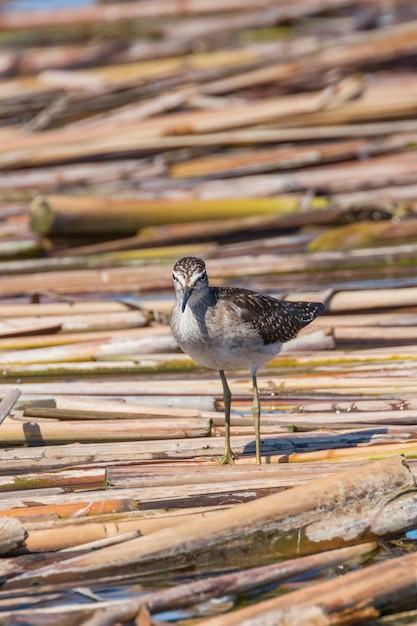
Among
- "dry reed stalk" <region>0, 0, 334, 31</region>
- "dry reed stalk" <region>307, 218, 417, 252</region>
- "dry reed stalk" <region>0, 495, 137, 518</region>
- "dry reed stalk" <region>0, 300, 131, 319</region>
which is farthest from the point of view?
"dry reed stalk" <region>0, 0, 334, 31</region>

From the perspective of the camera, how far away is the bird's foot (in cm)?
647

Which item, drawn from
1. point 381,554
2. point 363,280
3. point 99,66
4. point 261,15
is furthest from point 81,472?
point 261,15

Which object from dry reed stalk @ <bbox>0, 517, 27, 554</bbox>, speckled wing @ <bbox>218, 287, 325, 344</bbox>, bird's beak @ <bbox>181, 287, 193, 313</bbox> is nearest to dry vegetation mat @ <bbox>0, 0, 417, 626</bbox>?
dry reed stalk @ <bbox>0, 517, 27, 554</bbox>

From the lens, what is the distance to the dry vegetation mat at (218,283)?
5.21 meters

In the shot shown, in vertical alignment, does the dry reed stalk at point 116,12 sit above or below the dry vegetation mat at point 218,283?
above

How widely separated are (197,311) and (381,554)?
1.81 m

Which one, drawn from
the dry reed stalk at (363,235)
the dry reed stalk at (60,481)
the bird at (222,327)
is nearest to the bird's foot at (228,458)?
the bird at (222,327)

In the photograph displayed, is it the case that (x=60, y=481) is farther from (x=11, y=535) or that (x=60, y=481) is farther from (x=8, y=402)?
(x=11, y=535)

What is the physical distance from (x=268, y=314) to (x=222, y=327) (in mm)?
437

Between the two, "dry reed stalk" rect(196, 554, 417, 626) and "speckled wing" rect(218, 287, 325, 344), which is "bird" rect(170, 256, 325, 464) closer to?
"speckled wing" rect(218, 287, 325, 344)

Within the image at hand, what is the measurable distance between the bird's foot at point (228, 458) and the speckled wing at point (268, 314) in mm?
700

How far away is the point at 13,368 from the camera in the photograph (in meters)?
8.05

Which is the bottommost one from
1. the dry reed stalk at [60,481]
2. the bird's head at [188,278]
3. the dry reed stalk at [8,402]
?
the dry reed stalk at [60,481]

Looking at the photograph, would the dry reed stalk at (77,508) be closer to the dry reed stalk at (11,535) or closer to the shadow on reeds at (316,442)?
the dry reed stalk at (11,535)
